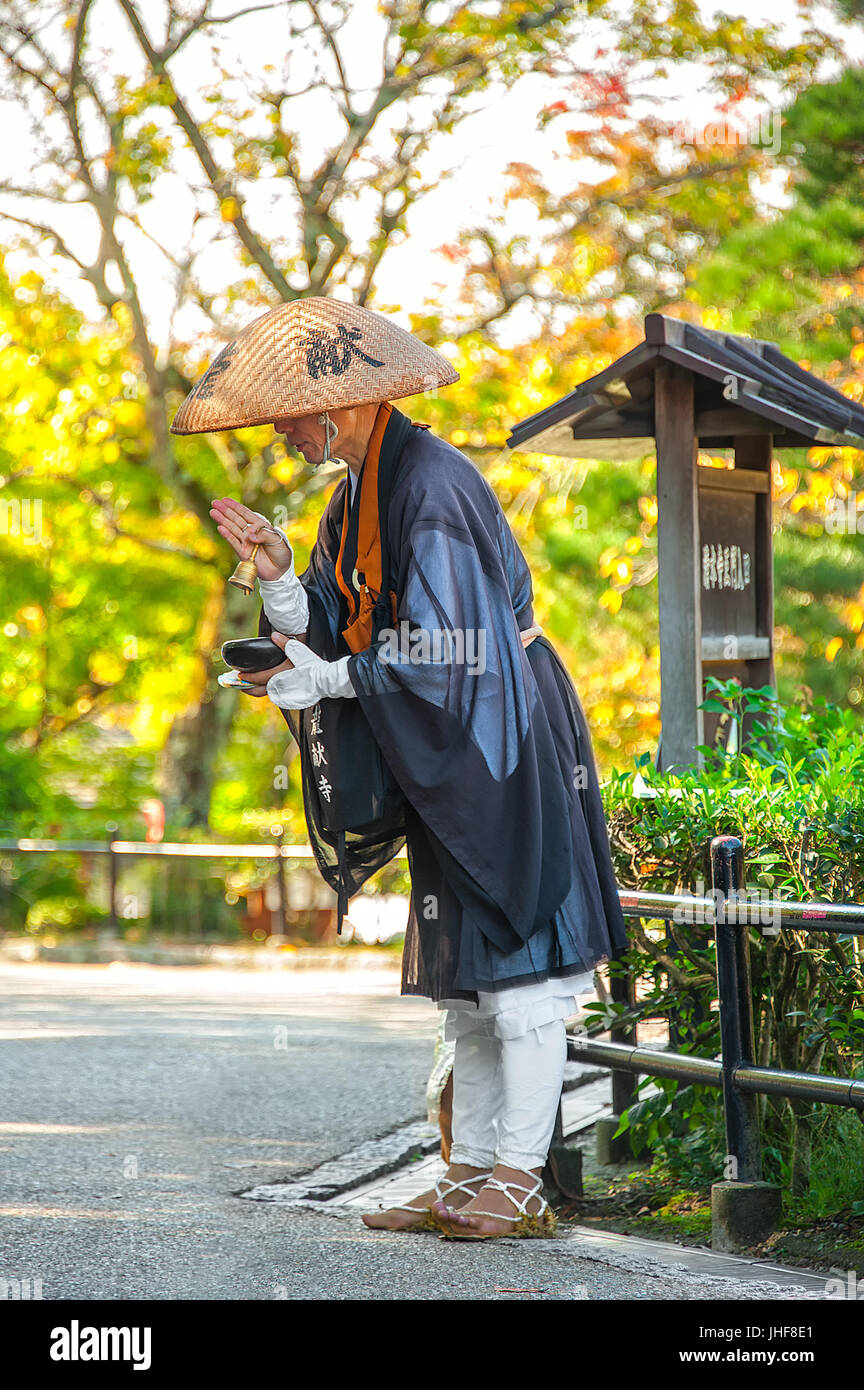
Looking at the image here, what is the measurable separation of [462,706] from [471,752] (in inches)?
4.1

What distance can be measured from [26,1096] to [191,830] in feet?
33.2

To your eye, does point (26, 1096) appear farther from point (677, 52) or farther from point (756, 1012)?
point (677, 52)

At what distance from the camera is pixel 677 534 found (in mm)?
5539

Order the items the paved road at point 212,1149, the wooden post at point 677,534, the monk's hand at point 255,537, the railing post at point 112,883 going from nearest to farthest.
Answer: the paved road at point 212,1149, the monk's hand at point 255,537, the wooden post at point 677,534, the railing post at point 112,883

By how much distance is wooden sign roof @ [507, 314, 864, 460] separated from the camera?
5.31m

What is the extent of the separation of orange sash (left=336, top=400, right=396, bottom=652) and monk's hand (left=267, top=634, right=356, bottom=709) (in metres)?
0.16

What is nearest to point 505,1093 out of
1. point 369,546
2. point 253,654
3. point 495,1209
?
point 495,1209

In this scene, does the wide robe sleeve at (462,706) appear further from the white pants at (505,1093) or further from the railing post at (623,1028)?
the railing post at (623,1028)

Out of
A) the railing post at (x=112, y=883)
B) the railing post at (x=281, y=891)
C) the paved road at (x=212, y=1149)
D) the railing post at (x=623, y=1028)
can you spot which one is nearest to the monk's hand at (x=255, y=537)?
the railing post at (x=623, y=1028)

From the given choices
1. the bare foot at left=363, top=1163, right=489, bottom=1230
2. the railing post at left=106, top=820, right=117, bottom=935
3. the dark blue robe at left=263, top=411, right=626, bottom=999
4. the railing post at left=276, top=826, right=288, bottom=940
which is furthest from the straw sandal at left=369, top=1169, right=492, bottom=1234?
the railing post at left=106, top=820, right=117, bottom=935

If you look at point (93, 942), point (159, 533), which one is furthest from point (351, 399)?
point (159, 533)

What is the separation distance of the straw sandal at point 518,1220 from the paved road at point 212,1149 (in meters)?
0.04

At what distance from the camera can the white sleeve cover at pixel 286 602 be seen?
3611mm

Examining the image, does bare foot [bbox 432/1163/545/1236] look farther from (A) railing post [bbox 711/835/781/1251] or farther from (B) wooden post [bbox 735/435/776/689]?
(B) wooden post [bbox 735/435/776/689]
